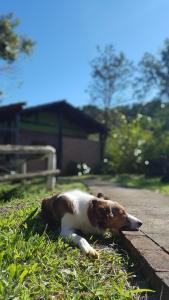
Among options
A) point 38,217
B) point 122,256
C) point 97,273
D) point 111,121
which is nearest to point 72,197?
point 38,217

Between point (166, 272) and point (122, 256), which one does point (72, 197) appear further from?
point (166, 272)

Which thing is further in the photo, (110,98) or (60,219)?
(110,98)

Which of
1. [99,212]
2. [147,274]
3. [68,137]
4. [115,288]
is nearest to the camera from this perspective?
[115,288]

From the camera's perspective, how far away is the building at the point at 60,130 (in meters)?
19.4

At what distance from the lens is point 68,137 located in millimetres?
23094

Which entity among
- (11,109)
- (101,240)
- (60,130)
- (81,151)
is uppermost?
(11,109)

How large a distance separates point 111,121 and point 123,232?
3717 cm

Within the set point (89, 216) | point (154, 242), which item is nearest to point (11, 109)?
point (89, 216)

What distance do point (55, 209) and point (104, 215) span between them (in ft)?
1.72

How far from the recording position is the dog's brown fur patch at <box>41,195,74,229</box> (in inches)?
155

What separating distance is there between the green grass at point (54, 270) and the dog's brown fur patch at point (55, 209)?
8.9 inches

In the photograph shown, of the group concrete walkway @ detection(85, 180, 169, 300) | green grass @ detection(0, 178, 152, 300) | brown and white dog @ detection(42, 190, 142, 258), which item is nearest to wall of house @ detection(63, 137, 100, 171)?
concrete walkway @ detection(85, 180, 169, 300)

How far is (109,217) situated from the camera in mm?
3902

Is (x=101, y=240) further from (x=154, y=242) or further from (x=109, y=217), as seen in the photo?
(x=154, y=242)
